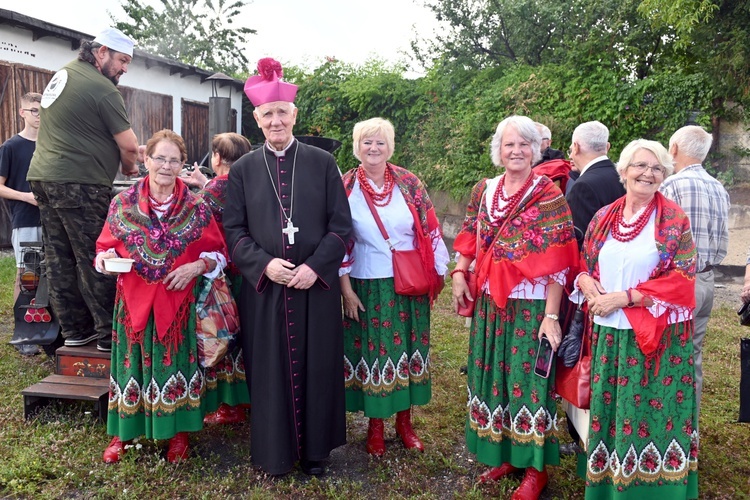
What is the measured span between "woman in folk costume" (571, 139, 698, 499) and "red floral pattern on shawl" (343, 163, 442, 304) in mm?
1019

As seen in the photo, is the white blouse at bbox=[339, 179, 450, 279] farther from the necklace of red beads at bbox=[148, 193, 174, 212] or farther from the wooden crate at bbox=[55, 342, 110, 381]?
the wooden crate at bbox=[55, 342, 110, 381]

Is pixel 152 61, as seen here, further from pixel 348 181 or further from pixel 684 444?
pixel 684 444

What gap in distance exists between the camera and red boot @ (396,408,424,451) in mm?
3789

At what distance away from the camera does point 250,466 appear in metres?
3.55

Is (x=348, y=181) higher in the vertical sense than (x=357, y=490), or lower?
higher

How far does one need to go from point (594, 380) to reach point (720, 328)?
4475 mm

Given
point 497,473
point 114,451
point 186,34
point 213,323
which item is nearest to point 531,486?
point 497,473

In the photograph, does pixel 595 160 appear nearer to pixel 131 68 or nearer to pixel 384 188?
pixel 384 188

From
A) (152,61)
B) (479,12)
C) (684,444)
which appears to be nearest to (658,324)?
(684,444)

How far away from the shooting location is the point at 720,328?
6.44m

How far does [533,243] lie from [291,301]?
4.32 ft

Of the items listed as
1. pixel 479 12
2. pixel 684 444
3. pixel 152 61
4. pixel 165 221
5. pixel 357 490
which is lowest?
pixel 357 490

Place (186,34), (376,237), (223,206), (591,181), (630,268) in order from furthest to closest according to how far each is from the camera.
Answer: (186,34), (223,206), (591,181), (376,237), (630,268)

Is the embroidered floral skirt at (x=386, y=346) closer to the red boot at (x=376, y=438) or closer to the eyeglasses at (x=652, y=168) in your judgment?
the red boot at (x=376, y=438)
